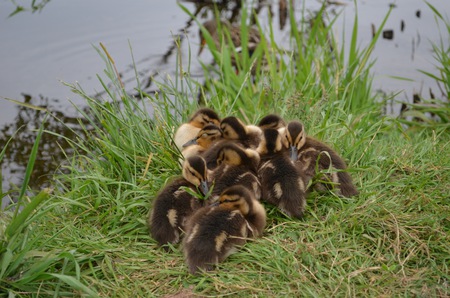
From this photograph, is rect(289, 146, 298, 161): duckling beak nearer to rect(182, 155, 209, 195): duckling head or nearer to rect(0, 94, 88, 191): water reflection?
rect(182, 155, 209, 195): duckling head

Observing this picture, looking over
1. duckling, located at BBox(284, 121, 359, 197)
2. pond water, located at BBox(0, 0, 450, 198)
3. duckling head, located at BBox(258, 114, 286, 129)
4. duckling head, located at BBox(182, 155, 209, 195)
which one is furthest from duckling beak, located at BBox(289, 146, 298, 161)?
pond water, located at BBox(0, 0, 450, 198)

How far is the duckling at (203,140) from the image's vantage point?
3.70m

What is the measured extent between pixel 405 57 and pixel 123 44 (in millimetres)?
3111

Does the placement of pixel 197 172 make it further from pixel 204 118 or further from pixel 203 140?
pixel 204 118

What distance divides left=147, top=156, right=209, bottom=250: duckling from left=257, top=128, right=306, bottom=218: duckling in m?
0.33

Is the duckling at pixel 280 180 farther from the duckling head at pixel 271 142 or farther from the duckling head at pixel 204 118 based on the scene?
the duckling head at pixel 204 118

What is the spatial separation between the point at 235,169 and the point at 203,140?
47 centimetres

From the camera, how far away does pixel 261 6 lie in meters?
8.29

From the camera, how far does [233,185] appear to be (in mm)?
3229

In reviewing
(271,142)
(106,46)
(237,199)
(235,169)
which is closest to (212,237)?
(237,199)

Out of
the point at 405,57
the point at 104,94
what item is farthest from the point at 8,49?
the point at 405,57

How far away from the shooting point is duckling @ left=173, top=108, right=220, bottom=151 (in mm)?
3850

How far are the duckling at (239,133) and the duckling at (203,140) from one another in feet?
0.17

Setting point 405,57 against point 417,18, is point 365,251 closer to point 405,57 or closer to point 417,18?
point 405,57
